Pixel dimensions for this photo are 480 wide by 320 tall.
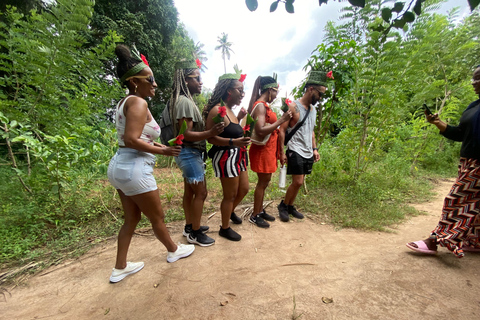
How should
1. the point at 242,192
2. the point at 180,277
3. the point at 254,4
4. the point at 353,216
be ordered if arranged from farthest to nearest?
the point at 353,216
the point at 242,192
the point at 180,277
the point at 254,4

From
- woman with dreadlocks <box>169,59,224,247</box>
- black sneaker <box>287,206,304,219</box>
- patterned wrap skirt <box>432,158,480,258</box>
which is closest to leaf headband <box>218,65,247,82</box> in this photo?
woman with dreadlocks <box>169,59,224,247</box>

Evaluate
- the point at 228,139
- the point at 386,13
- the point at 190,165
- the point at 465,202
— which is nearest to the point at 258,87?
the point at 228,139

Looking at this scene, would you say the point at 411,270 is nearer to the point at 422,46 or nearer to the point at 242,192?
the point at 242,192

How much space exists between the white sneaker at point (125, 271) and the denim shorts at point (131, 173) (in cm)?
79

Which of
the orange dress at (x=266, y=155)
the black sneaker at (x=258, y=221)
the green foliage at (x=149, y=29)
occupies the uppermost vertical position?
the green foliage at (x=149, y=29)

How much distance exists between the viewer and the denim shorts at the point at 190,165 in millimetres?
2234

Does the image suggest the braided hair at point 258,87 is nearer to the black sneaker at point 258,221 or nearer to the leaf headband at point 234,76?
the leaf headband at point 234,76

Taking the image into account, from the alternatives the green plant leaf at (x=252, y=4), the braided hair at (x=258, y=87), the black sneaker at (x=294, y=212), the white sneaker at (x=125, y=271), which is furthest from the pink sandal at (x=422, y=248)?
the white sneaker at (x=125, y=271)

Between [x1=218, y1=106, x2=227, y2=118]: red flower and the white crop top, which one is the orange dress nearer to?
[x1=218, y1=106, x2=227, y2=118]: red flower

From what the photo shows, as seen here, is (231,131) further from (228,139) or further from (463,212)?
(463,212)

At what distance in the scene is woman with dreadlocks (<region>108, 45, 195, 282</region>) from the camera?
5.37 ft

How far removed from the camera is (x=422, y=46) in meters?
3.65

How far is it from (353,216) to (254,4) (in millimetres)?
3249

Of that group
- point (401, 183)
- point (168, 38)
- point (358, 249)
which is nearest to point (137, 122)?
point (358, 249)
